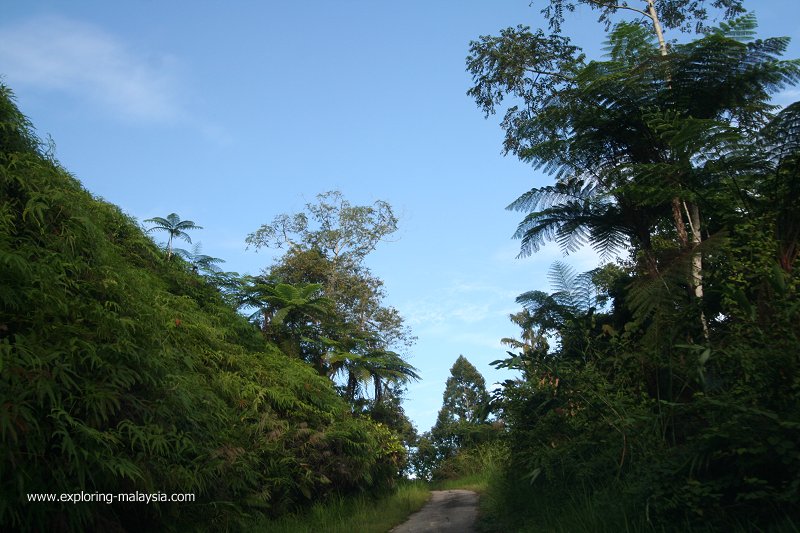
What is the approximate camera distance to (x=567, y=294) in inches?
351

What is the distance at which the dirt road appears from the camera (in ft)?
28.8

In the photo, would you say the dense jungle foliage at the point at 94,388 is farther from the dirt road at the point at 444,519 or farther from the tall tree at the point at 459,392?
the tall tree at the point at 459,392

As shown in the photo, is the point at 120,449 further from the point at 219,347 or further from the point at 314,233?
the point at 314,233

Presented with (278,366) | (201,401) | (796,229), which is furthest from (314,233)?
(796,229)

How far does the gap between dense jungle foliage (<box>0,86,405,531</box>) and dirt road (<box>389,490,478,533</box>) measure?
8.29ft

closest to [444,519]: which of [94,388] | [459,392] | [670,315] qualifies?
[670,315]

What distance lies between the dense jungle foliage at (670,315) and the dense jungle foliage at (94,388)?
3.27 meters

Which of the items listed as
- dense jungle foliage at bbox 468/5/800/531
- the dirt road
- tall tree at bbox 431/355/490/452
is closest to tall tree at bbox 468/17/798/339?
dense jungle foliage at bbox 468/5/800/531

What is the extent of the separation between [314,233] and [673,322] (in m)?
24.5

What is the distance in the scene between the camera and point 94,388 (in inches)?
156

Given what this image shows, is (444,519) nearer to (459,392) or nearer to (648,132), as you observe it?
(648,132)

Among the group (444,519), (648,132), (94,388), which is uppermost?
(648,132)

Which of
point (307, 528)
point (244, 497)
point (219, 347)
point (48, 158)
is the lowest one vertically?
point (307, 528)

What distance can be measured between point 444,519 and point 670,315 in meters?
6.65
